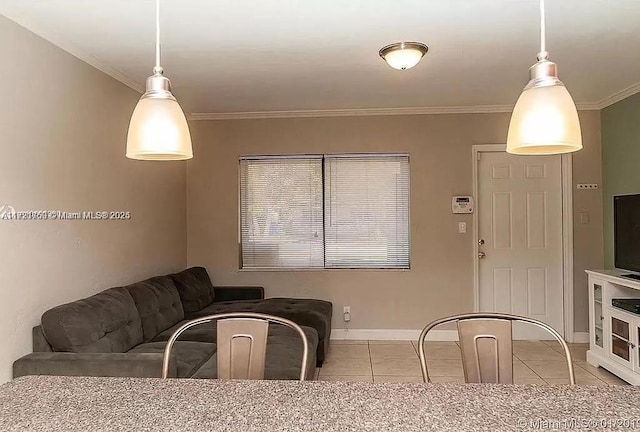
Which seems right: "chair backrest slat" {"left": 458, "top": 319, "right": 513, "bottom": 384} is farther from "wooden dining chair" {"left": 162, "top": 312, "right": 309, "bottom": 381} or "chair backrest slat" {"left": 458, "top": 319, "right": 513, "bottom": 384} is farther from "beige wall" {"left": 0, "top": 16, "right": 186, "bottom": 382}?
"beige wall" {"left": 0, "top": 16, "right": 186, "bottom": 382}

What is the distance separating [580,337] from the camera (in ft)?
16.8

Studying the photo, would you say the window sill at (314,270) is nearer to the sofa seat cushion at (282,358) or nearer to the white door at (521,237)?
the white door at (521,237)

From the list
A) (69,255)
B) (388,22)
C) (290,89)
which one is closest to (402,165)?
(290,89)

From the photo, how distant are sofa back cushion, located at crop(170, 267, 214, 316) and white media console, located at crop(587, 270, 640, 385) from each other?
3.62 metres

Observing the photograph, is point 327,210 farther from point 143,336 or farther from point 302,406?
point 302,406

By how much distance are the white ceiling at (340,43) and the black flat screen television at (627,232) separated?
106 centimetres

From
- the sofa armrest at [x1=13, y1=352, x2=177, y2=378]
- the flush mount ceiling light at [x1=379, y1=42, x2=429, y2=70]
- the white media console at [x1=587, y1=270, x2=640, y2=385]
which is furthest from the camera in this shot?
the white media console at [x1=587, y1=270, x2=640, y2=385]

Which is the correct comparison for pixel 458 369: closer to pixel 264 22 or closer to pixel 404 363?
pixel 404 363

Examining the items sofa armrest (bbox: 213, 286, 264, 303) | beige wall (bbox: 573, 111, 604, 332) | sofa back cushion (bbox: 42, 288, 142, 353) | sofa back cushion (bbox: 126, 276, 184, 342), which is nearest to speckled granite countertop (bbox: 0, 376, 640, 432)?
sofa back cushion (bbox: 42, 288, 142, 353)

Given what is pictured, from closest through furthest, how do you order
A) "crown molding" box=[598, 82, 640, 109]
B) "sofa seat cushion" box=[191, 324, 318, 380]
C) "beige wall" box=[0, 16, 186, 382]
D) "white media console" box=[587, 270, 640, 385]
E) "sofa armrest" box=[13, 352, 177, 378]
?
"sofa armrest" box=[13, 352, 177, 378], "beige wall" box=[0, 16, 186, 382], "sofa seat cushion" box=[191, 324, 318, 380], "white media console" box=[587, 270, 640, 385], "crown molding" box=[598, 82, 640, 109]

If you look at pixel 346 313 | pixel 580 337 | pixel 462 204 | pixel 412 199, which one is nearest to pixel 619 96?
pixel 462 204

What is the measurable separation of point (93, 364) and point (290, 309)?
2.12 m

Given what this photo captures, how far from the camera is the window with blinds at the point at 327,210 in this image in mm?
5309

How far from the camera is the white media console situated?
146 inches
